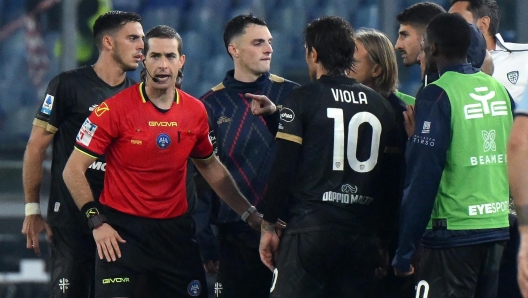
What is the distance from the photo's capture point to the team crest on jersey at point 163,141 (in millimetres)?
4973

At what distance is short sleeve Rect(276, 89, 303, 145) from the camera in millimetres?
4539

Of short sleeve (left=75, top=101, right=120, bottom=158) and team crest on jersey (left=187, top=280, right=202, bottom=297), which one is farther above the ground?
short sleeve (left=75, top=101, right=120, bottom=158)

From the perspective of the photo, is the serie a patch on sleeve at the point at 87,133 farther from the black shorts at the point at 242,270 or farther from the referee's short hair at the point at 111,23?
the referee's short hair at the point at 111,23

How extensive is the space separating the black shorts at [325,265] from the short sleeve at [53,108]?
1.78 m

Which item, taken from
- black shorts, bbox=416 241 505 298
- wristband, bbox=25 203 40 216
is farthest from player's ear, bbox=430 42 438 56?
wristband, bbox=25 203 40 216

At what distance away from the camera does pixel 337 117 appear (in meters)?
4.57

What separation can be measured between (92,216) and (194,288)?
714 millimetres

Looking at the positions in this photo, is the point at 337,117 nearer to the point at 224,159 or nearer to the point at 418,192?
the point at 418,192

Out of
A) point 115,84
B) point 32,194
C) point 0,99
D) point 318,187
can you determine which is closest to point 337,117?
point 318,187

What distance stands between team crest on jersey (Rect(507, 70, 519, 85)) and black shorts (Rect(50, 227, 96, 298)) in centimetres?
271

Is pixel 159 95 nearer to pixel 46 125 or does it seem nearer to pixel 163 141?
pixel 163 141

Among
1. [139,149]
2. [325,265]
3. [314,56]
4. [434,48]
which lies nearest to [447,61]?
[434,48]

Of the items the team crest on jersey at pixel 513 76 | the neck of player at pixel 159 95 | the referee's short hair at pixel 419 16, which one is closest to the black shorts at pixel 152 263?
the neck of player at pixel 159 95

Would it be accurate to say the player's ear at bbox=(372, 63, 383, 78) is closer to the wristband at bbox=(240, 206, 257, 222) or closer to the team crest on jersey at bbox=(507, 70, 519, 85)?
the team crest on jersey at bbox=(507, 70, 519, 85)
